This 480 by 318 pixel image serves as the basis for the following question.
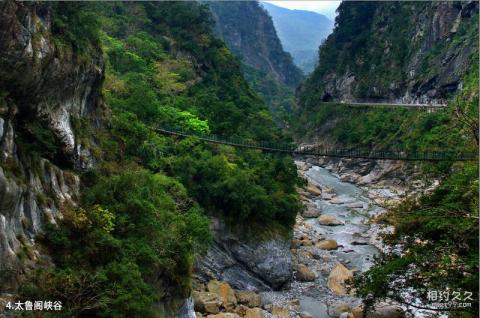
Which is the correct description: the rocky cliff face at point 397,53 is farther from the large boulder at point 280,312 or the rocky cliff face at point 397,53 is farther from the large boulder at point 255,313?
the large boulder at point 255,313

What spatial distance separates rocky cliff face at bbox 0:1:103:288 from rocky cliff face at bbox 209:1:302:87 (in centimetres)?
9962

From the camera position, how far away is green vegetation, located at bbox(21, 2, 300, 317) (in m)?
9.88

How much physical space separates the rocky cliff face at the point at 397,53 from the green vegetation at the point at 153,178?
55.6ft

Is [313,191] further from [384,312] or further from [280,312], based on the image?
[384,312]

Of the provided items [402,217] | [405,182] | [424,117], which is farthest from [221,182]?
[424,117]

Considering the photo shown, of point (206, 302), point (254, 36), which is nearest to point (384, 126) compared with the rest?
point (206, 302)

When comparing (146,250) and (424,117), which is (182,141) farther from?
(424,117)

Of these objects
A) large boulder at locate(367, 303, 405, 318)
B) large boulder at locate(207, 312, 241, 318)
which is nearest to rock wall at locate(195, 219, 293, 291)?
large boulder at locate(207, 312, 241, 318)

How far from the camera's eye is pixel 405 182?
35625 mm

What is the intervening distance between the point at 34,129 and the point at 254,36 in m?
111

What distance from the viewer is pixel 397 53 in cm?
5325

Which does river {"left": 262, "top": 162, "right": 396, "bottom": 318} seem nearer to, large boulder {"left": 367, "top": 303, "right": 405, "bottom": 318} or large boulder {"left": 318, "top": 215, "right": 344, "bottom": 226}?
large boulder {"left": 318, "top": 215, "right": 344, "bottom": 226}

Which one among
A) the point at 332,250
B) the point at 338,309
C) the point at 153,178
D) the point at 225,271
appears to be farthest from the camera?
the point at 332,250

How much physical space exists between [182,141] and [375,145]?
2666cm
